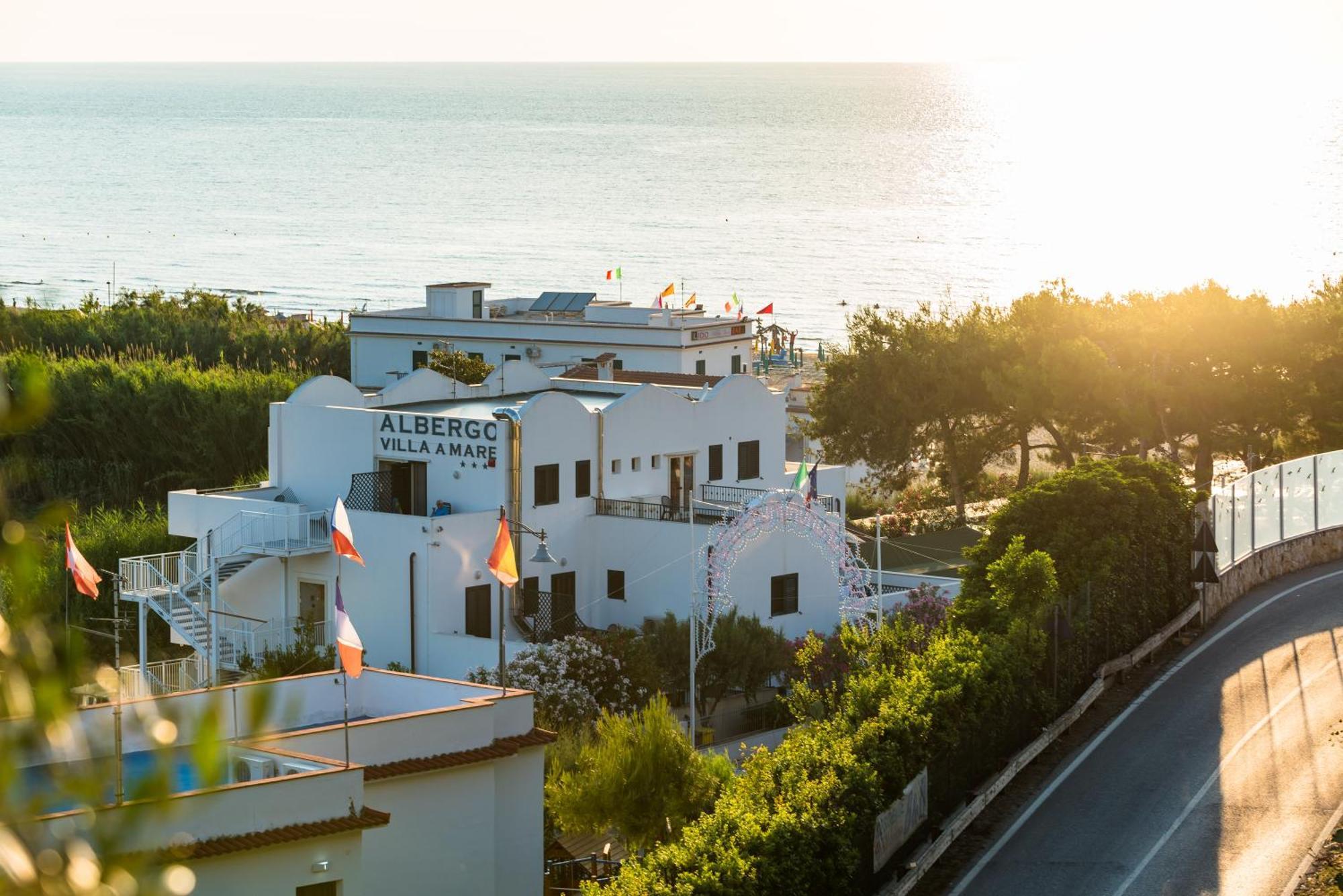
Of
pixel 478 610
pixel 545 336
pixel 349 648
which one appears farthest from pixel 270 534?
pixel 545 336

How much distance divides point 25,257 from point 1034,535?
173456 millimetres

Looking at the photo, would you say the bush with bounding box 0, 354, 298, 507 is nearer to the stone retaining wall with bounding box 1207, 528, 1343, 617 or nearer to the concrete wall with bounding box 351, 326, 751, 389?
the concrete wall with bounding box 351, 326, 751, 389

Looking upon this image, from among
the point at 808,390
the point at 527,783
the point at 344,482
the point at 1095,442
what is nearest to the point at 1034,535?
the point at 527,783

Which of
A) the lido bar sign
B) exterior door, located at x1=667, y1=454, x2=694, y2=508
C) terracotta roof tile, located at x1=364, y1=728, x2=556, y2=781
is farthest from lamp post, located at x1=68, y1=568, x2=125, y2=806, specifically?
exterior door, located at x1=667, y1=454, x2=694, y2=508

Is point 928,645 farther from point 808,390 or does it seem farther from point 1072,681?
point 808,390

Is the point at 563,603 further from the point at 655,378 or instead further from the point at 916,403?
the point at 916,403

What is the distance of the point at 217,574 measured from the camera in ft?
136

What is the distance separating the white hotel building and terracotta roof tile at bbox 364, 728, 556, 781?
1452 cm

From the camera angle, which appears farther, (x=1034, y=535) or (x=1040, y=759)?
(x=1034, y=535)

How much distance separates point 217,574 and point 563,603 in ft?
25.0

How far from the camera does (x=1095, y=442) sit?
62812 mm

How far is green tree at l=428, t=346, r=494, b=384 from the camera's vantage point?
192 feet

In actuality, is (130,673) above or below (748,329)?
below

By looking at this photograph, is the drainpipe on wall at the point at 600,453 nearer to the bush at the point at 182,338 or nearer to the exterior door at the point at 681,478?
the exterior door at the point at 681,478
